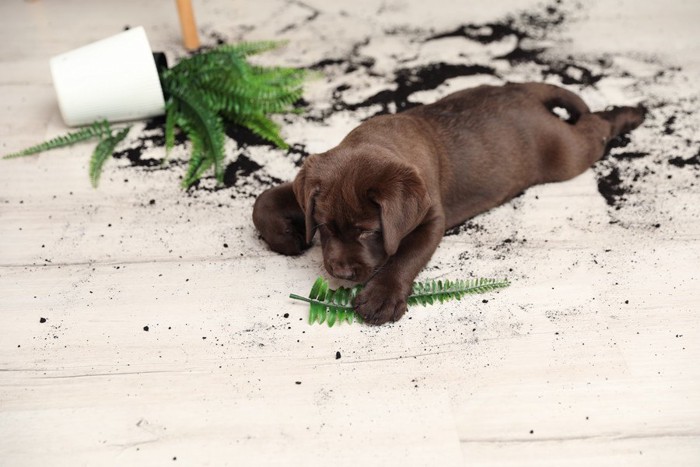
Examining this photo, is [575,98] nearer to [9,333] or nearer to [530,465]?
[530,465]

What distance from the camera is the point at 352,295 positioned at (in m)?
3.29

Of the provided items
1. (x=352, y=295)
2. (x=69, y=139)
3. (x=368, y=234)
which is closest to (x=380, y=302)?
(x=352, y=295)

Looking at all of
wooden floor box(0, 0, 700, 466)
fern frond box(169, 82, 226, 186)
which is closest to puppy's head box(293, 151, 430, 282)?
wooden floor box(0, 0, 700, 466)

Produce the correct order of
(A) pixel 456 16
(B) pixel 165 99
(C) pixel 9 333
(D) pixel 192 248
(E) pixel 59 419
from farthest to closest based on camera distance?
(A) pixel 456 16, (B) pixel 165 99, (D) pixel 192 248, (C) pixel 9 333, (E) pixel 59 419

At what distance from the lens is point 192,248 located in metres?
3.58

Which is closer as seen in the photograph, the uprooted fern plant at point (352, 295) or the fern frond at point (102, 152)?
the uprooted fern plant at point (352, 295)

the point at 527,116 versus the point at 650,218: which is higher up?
the point at 527,116

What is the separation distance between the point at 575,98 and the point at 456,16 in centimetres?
152

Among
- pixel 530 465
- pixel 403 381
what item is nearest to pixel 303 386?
pixel 403 381

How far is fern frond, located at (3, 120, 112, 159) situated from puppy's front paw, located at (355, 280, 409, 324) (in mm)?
1792

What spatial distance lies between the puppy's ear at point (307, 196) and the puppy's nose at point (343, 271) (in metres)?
0.17

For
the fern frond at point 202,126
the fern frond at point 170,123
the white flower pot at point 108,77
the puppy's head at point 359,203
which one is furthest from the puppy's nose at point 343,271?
the white flower pot at point 108,77

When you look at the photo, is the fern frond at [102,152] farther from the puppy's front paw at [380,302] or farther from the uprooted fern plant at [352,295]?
the puppy's front paw at [380,302]

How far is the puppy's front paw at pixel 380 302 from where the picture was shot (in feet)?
10.4
